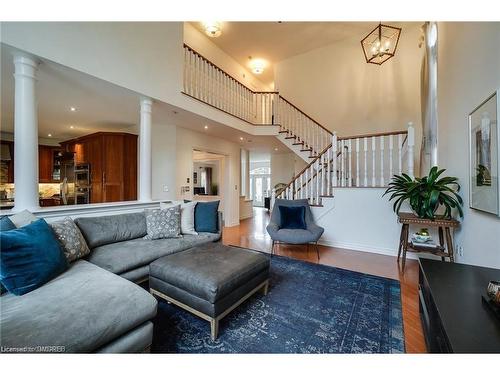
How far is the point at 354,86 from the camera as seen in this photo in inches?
220

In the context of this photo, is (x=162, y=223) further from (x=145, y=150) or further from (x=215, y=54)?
(x=215, y=54)

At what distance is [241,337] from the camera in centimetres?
159

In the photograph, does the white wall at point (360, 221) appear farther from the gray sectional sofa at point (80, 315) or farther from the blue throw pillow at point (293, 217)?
the gray sectional sofa at point (80, 315)

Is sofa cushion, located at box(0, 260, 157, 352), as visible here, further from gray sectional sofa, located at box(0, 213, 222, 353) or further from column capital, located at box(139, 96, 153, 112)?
column capital, located at box(139, 96, 153, 112)

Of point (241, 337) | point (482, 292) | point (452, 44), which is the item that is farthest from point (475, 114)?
point (241, 337)

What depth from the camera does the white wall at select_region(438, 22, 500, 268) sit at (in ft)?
6.13

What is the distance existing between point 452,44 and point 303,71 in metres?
4.13

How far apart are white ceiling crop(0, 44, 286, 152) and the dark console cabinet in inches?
154

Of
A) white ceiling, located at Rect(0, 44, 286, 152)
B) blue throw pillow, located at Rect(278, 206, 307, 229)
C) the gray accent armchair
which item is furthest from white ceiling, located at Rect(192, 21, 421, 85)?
blue throw pillow, located at Rect(278, 206, 307, 229)

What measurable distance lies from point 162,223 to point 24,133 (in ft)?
5.50

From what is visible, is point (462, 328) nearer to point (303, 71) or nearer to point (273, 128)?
point (273, 128)

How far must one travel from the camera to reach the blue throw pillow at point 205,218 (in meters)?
3.08
